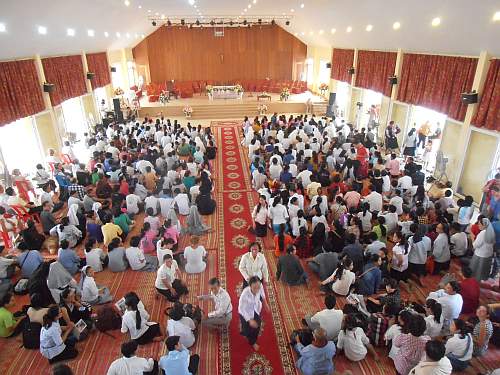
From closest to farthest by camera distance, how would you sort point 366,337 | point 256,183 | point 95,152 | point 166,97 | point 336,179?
1. point 366,337
2. point 336,179
3. point 256,183
4. point 95,152
5. point 166,97

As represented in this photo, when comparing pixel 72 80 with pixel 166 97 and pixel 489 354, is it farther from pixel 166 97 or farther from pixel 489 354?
pixel 489 354

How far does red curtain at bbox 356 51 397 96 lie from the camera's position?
39.7 feet

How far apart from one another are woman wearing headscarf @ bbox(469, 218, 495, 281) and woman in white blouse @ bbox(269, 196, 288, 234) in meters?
3.07

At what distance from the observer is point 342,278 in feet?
16.7

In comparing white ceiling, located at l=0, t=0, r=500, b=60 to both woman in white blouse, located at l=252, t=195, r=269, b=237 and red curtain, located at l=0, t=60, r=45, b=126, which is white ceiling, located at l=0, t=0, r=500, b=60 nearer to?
red curtain, located at l=0, t=60, r=45, b=126

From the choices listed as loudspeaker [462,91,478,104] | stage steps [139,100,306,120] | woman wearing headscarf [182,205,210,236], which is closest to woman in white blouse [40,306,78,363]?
woman wearing headscarf [182,205,210,236]

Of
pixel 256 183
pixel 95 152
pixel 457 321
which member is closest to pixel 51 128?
pixel 95 152

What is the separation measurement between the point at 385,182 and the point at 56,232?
7021mm

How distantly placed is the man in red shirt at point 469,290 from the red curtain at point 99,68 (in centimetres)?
1461

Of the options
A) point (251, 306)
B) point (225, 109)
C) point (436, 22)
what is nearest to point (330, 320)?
point (251, 306)

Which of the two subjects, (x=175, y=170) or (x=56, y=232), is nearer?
(x=56, y=232)

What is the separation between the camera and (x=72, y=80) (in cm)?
1248

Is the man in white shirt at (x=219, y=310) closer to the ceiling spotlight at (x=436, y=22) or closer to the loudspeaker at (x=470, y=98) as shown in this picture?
the loudspeaker at (x=470, y=98)

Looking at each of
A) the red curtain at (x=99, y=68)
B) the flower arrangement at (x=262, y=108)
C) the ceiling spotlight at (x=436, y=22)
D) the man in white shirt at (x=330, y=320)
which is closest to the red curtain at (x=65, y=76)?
the red curtain at (x=99, y=68)
